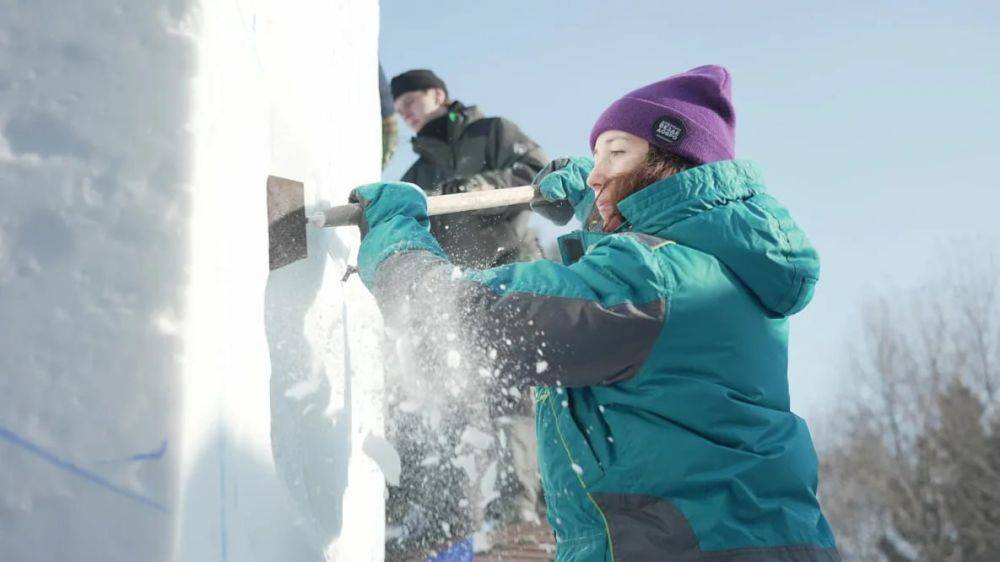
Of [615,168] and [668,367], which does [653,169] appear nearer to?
[615,168]

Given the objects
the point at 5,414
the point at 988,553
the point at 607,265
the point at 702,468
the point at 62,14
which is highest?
the point at 62,14

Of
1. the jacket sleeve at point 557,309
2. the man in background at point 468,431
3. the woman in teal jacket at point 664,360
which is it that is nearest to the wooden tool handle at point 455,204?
the woman in teal jacket at point 664,360

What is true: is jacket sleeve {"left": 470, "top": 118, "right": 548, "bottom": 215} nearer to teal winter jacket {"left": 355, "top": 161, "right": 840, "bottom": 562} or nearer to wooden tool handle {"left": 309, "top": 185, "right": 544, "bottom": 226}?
wooden tool handle {"left": 309, "top": 185, "right": 544, "bottom": 226}

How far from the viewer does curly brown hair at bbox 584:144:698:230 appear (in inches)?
78.4

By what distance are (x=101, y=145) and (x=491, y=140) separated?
2607mm

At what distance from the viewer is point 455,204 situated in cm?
236

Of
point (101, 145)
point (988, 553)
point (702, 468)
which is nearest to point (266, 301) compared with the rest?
point (101, 145)

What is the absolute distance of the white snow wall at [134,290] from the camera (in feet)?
4.56

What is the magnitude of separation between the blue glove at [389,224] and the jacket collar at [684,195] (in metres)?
0.37

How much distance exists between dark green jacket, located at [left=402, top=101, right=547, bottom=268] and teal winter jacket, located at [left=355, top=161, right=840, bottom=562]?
5.03 ft

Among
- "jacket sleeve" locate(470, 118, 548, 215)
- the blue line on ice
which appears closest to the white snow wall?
the blue line on ice

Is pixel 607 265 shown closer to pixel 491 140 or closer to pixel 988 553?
pixel 491 140

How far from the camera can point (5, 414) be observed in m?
1.39

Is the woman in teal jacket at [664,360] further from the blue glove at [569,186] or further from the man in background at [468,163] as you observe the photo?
the man in background at [468,163]
